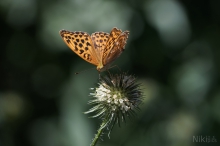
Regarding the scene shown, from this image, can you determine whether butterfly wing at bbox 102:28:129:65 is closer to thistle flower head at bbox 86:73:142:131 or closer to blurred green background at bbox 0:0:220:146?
thistle flower head at bbox 86:73:142:131

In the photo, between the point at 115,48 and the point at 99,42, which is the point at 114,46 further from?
→ the point at 99,42

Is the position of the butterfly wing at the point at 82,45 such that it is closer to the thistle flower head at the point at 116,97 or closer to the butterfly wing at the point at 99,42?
the butterfly wing at the point at 99,42

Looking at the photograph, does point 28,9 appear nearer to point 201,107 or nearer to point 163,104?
point 163,104

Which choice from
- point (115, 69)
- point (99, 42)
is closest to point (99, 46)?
point (99, 42)

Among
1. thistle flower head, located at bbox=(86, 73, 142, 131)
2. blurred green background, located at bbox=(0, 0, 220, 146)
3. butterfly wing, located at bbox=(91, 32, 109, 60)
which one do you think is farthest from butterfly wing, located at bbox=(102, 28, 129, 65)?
blurred green background, located at bbox=(0, 0, 220, 146)

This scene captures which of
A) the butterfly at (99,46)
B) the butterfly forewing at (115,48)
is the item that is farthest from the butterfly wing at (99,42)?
the butterfly forewing at (115,48)

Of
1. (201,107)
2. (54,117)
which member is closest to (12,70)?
(54,117)
